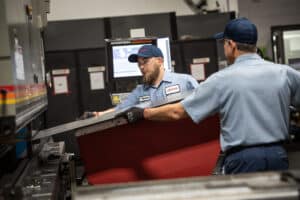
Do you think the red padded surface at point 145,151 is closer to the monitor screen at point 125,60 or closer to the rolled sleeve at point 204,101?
the rolled sleeve at point 204,101

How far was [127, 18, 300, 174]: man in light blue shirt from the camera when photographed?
2385 millimetres

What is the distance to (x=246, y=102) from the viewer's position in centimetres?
239

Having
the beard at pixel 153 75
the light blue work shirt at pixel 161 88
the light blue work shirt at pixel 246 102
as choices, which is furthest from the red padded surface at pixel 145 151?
the beard at pixel 153 75

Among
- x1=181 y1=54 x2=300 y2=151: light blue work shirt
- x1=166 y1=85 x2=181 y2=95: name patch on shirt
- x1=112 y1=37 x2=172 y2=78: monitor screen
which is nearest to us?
x1=181 y1=54 x2=300 y2=151: light blue work shirt

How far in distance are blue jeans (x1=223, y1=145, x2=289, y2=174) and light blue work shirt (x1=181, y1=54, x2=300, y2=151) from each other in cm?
4

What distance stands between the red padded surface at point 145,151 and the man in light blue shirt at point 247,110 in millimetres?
155

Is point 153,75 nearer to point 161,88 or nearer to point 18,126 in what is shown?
point 161,88

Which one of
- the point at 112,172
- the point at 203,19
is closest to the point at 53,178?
the point at 112,172

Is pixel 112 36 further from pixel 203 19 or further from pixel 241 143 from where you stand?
pixel 241 143

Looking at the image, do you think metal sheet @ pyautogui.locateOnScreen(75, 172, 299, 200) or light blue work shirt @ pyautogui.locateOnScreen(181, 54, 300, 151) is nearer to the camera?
metal sheet @ pyautogui.locateOnScreen(75, 172, 299, 200)

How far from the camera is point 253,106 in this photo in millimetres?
2389

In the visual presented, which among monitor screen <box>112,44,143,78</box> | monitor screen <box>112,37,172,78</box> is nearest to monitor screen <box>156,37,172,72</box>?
monitor screen <box>112,37,172,78</box>

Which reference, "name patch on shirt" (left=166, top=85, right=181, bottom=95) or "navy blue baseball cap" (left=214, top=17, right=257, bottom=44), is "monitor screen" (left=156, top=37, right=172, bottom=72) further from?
"navy blue baseball cap" (left=214, top=17, right=257, bottom=44)

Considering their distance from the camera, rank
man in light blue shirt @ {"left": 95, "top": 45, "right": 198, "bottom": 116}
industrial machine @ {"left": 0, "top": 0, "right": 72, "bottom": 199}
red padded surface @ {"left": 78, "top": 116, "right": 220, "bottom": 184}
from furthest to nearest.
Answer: man in light blue shirt @ {"left": 95, "top": 45, "right": 198, "bottom": 116}, red padded surface @ {"left": 78, "top": 116, "right": 220, "bottom": 184}, industrial machine @ {"left": 0, "top": 0, "right": 72, "bottom": 199}
